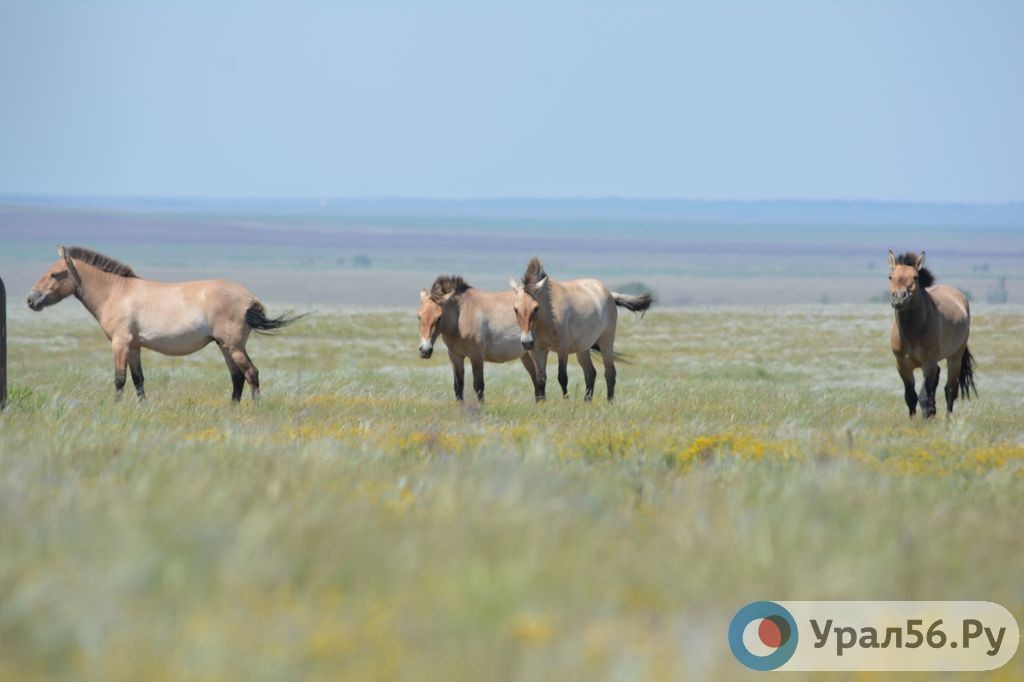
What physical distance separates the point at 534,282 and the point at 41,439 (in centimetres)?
938

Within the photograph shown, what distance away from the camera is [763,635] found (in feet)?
18.7

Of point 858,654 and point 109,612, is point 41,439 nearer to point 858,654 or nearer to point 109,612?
point 109,612

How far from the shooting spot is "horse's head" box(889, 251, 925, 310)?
52.6ft

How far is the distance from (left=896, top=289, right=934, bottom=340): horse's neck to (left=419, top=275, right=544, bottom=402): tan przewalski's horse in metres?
4.70

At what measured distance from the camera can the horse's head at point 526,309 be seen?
55.9 ft

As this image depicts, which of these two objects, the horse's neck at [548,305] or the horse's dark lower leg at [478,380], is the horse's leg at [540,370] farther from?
the horse's dark lower leg at [478,380]

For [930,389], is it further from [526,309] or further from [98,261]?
[98,261]

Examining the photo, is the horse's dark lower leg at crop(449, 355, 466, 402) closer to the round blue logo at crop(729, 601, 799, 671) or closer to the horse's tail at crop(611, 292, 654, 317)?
the horse's tail at crop(611, 292, 654, 317)

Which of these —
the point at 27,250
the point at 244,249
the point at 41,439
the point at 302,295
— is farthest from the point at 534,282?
the point at 244,249

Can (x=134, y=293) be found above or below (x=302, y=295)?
above

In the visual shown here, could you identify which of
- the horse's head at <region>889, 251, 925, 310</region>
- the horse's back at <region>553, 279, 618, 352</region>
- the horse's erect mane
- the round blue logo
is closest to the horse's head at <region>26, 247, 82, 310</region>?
the horse's back at <region>553, 279, 618, 352</region>

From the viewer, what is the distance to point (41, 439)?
30.0 ft

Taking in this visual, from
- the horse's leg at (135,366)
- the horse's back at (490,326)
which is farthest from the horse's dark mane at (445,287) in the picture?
the horse's leg at (135,366)

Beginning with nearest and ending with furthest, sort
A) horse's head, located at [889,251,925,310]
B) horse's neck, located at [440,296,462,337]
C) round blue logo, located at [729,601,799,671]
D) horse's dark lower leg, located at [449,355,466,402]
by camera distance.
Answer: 1. round blue logo, located at [729,601,799,671]
2. horse's head, located at [889,251,925,310]
3. horse's dark lower leg, located at [449,355,466,402]
4. horse's neck, located at [440,296,462,337]
